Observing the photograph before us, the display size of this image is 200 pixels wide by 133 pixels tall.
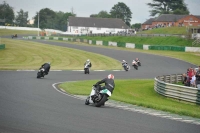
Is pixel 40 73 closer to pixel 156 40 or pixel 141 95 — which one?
pixel 141 95

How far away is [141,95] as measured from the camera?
24828mm

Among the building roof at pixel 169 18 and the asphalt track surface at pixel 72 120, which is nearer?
the asphalt track surface at pixel 72 120

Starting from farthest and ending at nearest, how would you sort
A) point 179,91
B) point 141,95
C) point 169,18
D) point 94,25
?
point 94,25 < point 169,18 < point 141,95 < point 179,91

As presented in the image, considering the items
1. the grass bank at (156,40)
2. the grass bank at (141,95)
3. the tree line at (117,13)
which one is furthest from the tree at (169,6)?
the grass bank at (141,95)

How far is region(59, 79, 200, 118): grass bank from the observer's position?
56.4 ft

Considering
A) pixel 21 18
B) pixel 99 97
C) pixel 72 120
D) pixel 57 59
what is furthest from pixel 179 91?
pixel 21 18

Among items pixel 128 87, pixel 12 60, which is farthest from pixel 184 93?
pixel 12 60

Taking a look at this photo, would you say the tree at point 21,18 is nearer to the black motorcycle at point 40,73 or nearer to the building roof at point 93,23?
the building roof at point 93,23

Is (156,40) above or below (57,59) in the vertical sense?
above

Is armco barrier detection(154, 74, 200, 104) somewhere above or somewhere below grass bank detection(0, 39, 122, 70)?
above

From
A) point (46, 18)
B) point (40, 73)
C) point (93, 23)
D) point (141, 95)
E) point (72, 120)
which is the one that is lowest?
point (141, 95)

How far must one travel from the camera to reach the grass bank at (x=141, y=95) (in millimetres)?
17180

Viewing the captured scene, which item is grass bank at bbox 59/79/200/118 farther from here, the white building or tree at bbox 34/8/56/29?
tree at bbox 34/8/56/29

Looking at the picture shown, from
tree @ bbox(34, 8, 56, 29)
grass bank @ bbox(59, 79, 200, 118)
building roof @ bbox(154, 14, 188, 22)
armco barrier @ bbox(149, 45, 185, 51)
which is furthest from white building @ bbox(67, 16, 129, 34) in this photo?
grass bank @ bbox(59, 79, 200, 118)
